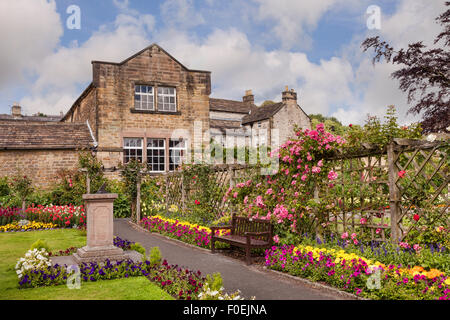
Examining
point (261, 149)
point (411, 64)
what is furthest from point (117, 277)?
point (261, 149)

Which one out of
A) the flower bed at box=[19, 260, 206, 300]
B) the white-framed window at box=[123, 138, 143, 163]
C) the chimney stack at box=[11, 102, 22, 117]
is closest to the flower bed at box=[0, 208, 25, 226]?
the white-framed window at box=[123, 138, 143, 163]

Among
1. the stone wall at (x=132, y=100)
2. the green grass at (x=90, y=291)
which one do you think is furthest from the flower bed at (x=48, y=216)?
the stone wall at (x=132, y=100)

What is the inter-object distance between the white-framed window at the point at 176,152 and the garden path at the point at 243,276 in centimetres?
1222

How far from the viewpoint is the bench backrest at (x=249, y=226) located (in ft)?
27.8

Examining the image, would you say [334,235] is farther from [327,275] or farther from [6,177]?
[6,177]

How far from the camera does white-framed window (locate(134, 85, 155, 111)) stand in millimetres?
22469

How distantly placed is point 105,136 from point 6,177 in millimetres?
5017

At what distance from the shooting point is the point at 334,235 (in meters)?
8.04

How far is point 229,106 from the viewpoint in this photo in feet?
134

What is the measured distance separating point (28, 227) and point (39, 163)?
722cm

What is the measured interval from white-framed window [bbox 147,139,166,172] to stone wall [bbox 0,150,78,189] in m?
3.88

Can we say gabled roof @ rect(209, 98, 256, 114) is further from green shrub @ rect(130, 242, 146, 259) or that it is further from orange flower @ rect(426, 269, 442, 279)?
A: orange flower @ rect(426, 269, 442, 279)

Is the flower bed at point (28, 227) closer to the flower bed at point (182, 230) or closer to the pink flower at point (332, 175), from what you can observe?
the flower bed at point (182, 230)

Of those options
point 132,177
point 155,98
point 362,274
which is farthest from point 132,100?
point 362,274
